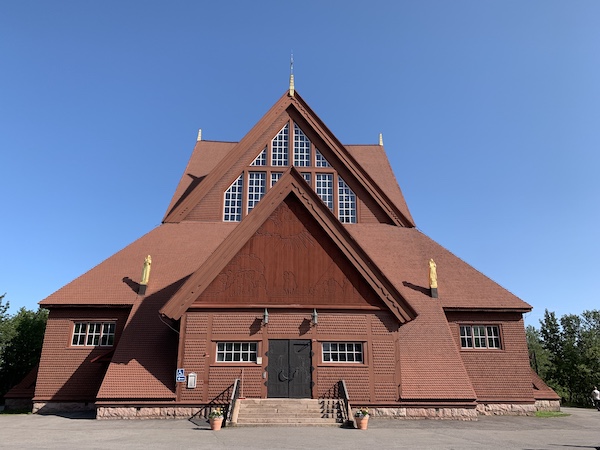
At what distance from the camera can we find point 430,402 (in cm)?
1730

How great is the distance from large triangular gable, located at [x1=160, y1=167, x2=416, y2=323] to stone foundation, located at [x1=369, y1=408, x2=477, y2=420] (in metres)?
3.57

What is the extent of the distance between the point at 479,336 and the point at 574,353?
25.5 metres

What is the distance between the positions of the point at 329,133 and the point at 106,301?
51.9 feet

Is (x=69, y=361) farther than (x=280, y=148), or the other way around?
(x=280, y=148)

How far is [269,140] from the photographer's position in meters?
26.7

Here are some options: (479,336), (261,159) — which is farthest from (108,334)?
(479,336)

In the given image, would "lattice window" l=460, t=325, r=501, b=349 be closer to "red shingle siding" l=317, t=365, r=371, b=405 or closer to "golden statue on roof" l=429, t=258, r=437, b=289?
"golden statue on roof" l=429, t=258, r=437, b=289

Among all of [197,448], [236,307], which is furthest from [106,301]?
[197,448]

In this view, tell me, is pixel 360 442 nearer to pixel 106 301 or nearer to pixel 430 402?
pixel 430 402

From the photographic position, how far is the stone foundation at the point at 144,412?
16.7 m

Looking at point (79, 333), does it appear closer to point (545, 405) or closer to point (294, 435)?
point (294, 435)

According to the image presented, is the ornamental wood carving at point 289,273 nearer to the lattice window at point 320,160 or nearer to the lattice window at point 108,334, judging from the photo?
the lattice window at point 108,334

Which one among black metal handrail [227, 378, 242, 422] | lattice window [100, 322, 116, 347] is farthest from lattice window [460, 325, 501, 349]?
lattice window [100, 322, 116, 347]

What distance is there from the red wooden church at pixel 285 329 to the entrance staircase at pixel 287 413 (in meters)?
0.65
